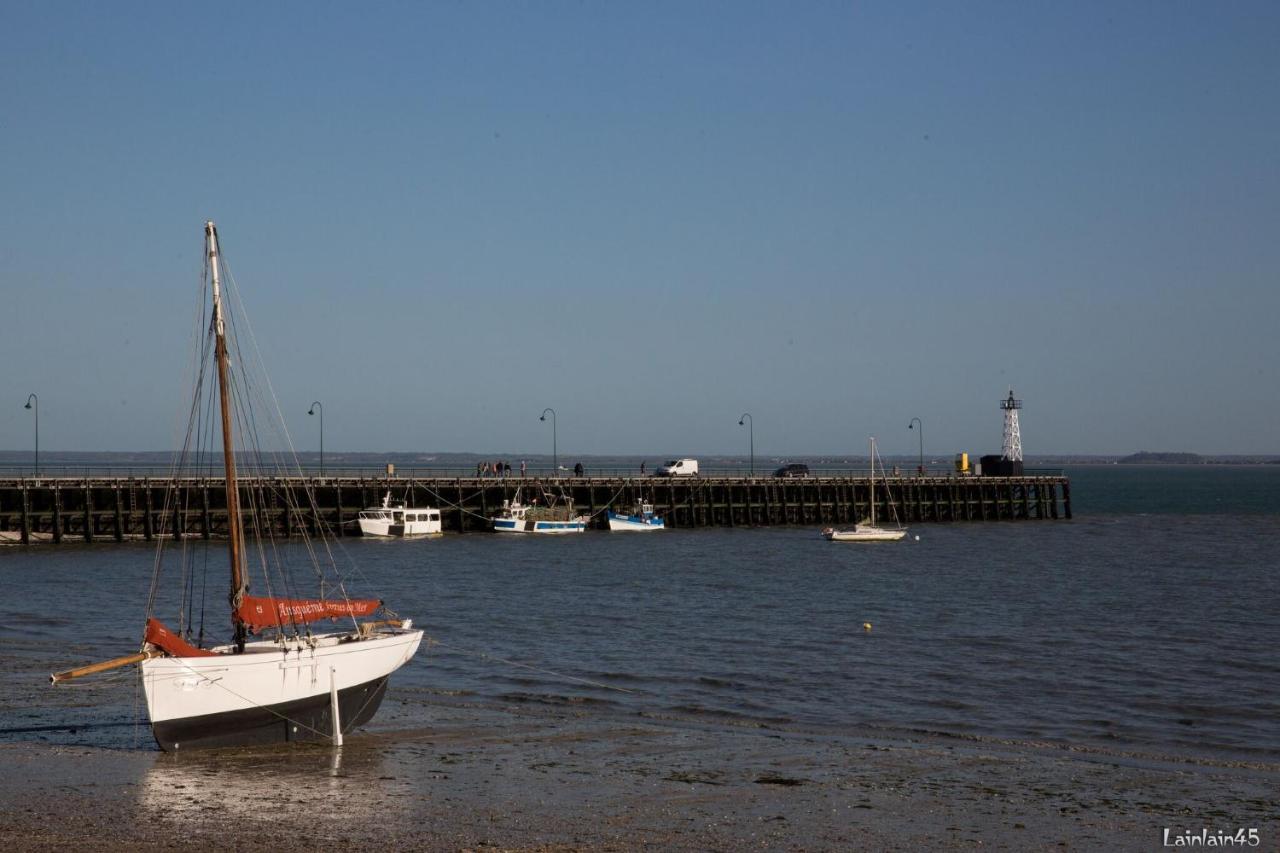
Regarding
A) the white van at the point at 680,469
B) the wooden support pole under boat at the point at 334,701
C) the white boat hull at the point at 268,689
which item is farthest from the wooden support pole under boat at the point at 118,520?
the wooden support pole under boat at the point at 334,701

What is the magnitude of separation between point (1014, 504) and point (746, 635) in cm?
8062

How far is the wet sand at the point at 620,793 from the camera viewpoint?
20.8m

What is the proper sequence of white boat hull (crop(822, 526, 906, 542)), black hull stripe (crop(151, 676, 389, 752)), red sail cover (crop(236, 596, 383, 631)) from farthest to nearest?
white boat hull (crop(822, 526, 906, 542))
red sail cover (crop(236, 596, 383, 631))
black hull stripe (crop(151, 676, 389, 752))

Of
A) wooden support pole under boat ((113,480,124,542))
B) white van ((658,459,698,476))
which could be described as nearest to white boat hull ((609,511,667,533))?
white van ((658,459,698,476))

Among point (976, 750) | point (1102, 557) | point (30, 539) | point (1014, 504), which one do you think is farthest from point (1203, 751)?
point (1014, 504)

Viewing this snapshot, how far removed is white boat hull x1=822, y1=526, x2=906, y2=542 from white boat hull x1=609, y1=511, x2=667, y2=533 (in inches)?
476

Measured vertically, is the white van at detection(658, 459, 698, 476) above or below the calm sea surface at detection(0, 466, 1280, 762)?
above

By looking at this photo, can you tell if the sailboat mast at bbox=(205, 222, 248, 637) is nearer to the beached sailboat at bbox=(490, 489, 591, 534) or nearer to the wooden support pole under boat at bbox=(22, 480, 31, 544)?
the wooden support pole under boat at bbox=(22, 480, 31, 544)

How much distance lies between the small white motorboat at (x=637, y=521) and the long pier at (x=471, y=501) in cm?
204

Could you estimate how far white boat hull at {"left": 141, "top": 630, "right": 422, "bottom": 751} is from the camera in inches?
997

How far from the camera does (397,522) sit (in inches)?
3383

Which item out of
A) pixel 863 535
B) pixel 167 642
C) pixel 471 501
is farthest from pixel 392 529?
pixel 167 642

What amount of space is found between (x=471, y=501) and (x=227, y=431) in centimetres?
6791

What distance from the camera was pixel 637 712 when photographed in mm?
31766
